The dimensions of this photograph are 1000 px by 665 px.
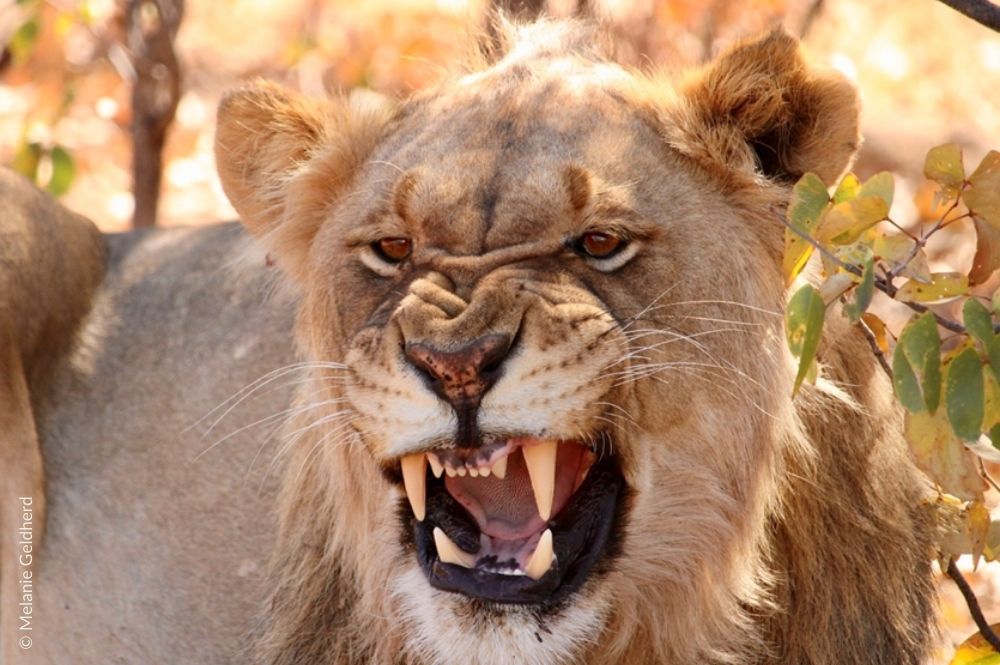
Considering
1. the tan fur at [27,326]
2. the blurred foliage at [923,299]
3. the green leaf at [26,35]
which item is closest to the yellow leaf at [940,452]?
the blurred foliage at [923,299]

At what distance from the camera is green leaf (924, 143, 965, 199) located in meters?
2.95

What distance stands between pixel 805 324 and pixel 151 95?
16.2ft

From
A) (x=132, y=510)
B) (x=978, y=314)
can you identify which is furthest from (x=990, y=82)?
(x=978, y=314)

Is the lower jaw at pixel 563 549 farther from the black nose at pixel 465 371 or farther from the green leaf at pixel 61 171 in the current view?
the green leaf at pixel 61 171

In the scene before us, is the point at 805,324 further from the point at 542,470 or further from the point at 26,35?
the point at 26,35

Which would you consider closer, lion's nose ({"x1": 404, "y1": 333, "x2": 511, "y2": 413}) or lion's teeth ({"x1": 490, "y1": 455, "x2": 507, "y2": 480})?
lion's nose ({"x1": 404, "y1": 333, "x2": 511, "y2": 413})

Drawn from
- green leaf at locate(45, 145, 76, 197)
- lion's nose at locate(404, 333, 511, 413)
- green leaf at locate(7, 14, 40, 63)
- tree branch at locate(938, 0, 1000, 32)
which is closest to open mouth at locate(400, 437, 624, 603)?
lion's nose at locate(404, 333, 511, 413)

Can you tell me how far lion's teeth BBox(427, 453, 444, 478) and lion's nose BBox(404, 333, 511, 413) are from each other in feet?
0.70

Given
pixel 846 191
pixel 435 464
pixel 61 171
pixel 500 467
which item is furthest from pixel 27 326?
pixel 846 191

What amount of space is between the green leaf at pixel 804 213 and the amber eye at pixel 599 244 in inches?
14.3

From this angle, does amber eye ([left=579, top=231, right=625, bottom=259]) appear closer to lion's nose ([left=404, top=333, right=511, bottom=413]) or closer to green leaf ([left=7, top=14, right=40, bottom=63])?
lion's nose ([left=404, top=333, right=511, bottom=413])

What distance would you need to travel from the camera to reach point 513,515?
3.21 metres

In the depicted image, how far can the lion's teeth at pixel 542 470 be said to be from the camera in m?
3.02

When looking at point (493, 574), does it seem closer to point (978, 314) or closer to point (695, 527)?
point (695, 527)
